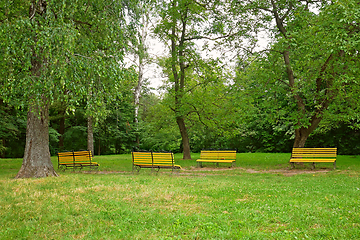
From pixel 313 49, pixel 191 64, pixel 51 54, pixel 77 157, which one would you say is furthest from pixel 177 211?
pixel 191 64

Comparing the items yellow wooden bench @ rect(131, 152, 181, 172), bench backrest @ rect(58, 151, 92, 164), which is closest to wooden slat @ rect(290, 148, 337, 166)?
yellow wooden bench @ rect(131, 152, 181, 172)

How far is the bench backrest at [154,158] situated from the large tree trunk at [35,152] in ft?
9.88

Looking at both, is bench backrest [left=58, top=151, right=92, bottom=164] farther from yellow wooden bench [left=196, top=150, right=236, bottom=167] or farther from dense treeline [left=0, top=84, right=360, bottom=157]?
dense treeline [left=0, top=84, right=360, bottom=157]

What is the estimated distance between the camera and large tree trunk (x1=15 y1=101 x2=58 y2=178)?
9.22 m

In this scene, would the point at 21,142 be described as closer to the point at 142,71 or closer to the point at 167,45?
the point at 142,71

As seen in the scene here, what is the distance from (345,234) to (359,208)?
1554 millimetres

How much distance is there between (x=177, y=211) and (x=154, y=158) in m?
5.35

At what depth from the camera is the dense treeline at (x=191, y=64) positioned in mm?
6469

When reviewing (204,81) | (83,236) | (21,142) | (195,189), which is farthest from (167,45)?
(21,142)

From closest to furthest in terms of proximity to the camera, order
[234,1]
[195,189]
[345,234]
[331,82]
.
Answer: [345,234], [195,189], [331,82], [234,1]

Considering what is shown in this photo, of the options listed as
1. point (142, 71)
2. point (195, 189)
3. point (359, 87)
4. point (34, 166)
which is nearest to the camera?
point (195, 189)

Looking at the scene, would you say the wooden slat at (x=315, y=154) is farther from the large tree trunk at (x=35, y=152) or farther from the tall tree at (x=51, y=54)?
the large tree trunk at (x=35, y=152)

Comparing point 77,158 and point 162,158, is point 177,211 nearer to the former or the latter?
point 162,158

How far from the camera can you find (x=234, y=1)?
13820mm
